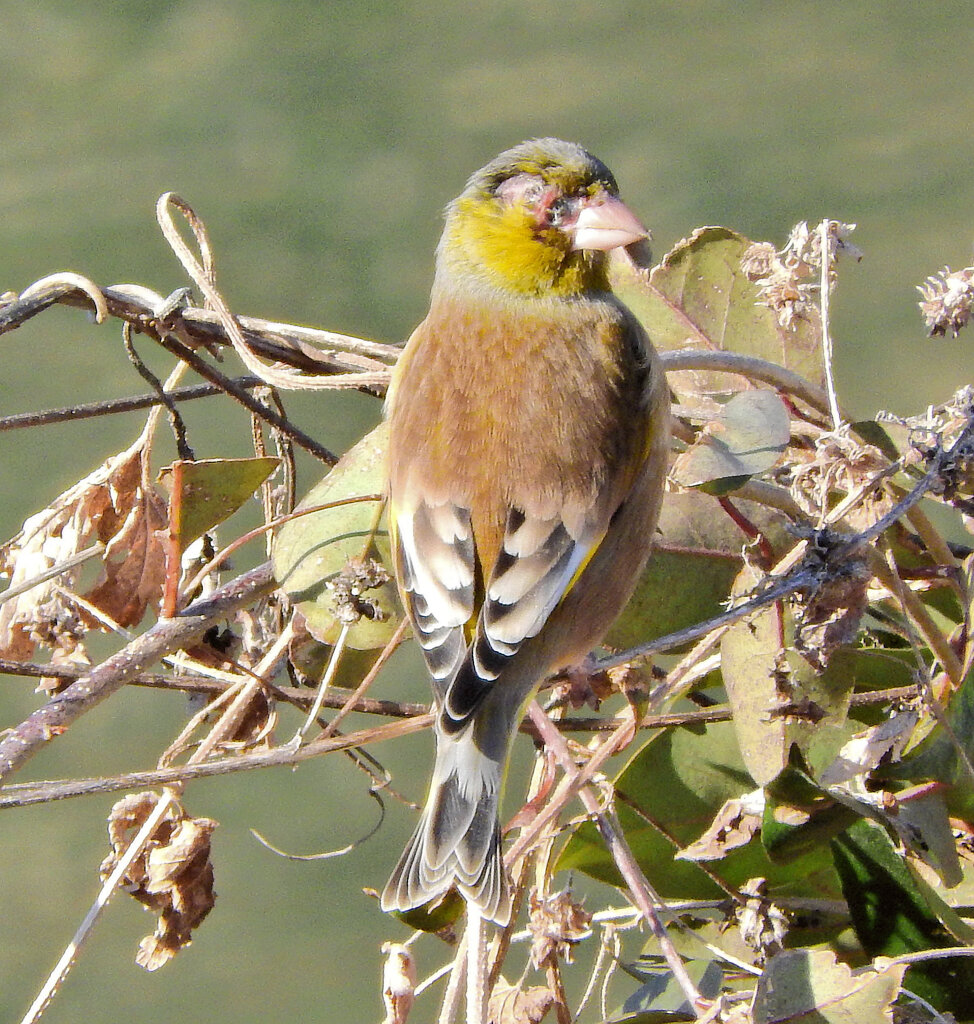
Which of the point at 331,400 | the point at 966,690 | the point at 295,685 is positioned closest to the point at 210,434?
the point at 331,400

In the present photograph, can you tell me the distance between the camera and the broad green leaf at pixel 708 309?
1.99 meters

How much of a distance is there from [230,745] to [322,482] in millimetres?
378

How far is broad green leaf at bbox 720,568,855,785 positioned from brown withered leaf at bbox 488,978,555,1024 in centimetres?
36

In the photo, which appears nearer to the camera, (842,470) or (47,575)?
(842,470)

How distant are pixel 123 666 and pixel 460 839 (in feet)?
1.53

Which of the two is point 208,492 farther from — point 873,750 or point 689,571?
point 873,750

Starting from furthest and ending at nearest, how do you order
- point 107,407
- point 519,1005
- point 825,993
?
point 107,407, point 519,1005, point 825,993

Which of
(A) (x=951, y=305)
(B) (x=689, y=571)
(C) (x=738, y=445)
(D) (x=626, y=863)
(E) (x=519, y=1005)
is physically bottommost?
(E) (x=519, y=1005)

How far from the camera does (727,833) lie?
159 centimetres

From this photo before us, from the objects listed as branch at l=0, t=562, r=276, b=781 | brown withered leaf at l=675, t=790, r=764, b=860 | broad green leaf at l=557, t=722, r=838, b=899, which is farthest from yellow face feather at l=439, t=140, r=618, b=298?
brown withered leaf at l=675, t=790, r=764, b=860

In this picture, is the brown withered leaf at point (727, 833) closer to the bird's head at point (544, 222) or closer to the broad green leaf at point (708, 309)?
the broad green leaf at point (708, 309)

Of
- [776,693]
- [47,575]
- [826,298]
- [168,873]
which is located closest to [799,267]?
[826,298]

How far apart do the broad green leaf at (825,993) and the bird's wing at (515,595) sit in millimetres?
432

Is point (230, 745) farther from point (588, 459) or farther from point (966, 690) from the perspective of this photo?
point (966, 690)
